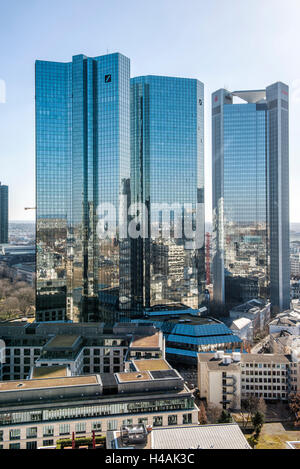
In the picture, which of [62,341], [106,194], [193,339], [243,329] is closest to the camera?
[62,341]

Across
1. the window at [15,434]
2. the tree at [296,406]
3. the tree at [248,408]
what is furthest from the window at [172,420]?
the tree at [296,406]

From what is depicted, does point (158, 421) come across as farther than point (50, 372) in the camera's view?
No

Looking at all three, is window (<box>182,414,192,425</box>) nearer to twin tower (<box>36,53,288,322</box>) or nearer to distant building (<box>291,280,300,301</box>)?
twin tower (<box>36,53,288,322</box>)

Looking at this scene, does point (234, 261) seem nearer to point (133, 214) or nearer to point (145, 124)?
point (133, 214)

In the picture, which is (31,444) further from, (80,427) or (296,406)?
(296,406)

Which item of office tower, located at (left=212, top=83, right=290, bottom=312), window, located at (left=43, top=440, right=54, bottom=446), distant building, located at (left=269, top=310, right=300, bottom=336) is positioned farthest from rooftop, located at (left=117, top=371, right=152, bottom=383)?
office tower, located at (left=212, top=83, right=290, bottom=312)

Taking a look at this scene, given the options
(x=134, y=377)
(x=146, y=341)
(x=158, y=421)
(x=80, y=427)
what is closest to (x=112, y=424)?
(x=80, y=427)

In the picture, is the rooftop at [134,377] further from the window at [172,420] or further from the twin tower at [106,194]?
the twin tower at [106,194]

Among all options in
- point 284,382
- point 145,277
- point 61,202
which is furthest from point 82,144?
point 284,382
